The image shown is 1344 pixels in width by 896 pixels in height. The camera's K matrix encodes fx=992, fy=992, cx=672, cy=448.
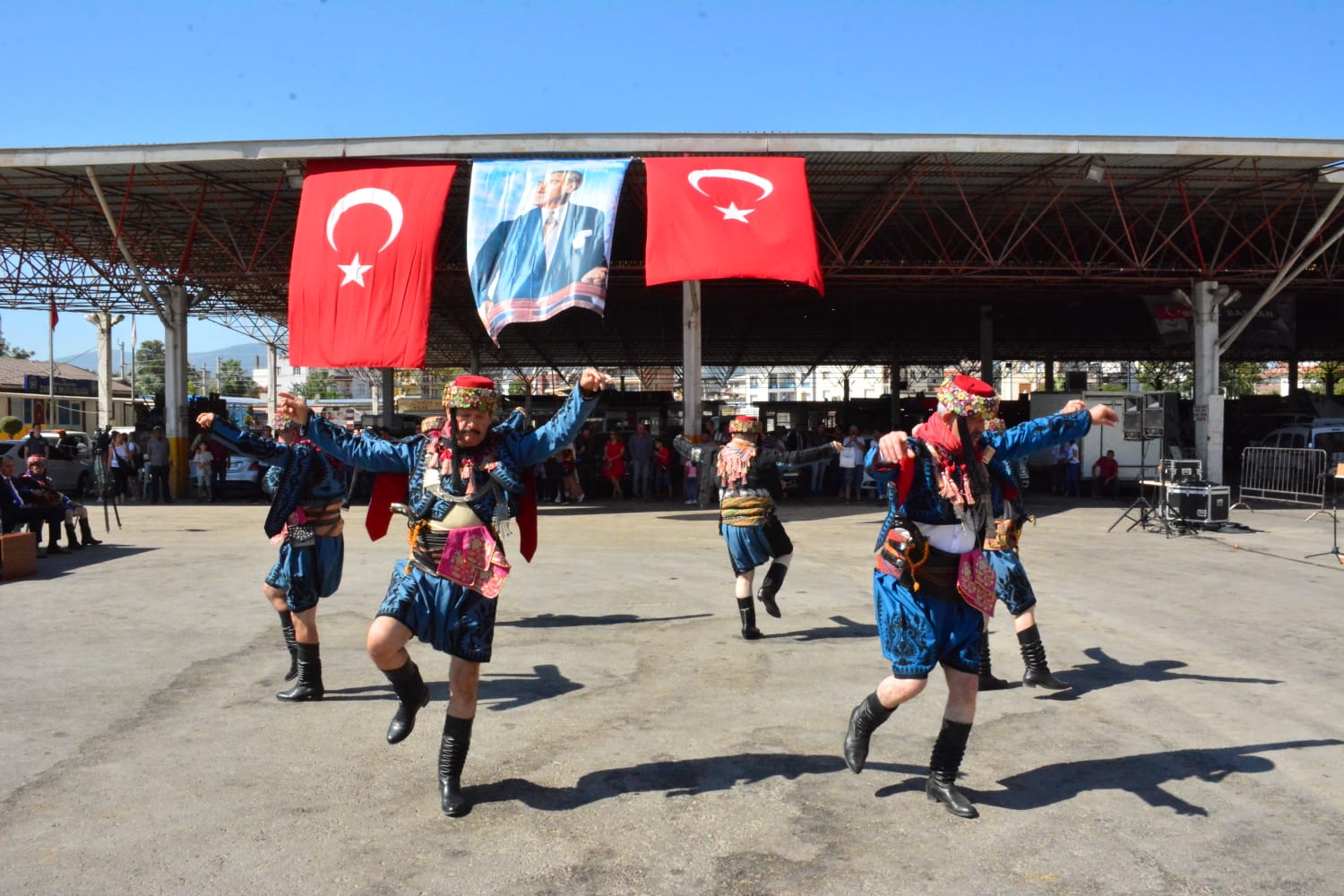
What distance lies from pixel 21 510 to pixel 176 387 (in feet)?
37.7

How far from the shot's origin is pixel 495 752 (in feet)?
16.4

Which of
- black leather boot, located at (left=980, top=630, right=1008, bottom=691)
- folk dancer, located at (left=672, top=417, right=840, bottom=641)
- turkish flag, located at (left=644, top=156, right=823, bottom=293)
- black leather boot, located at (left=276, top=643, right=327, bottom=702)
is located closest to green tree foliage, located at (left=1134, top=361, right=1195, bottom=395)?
turkish flag, located at (left=644, top=156, right=823, bottom=293)

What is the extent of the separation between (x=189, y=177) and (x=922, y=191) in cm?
1450

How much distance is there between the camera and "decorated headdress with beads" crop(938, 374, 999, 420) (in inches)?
170

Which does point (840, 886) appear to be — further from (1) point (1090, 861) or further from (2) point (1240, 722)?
(2) point (1240, 722)

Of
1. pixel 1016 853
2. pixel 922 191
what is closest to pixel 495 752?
pixel 1016 853

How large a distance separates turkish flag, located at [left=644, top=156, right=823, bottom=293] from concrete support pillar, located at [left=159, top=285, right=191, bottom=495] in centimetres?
1273

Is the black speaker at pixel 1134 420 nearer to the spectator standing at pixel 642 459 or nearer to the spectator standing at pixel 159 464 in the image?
the spectator standing at pixel 642 459

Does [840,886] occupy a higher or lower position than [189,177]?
lower

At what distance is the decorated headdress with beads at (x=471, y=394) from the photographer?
172 inches

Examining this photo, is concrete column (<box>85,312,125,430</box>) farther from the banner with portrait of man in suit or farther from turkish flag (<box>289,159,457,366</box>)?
the banner with portrait of man in suit

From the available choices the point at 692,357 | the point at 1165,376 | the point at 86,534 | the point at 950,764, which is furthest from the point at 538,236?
the point at 1165,376

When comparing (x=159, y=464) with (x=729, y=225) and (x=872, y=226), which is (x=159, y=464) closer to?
(x=729, y=225)

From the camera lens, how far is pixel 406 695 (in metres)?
4.53
